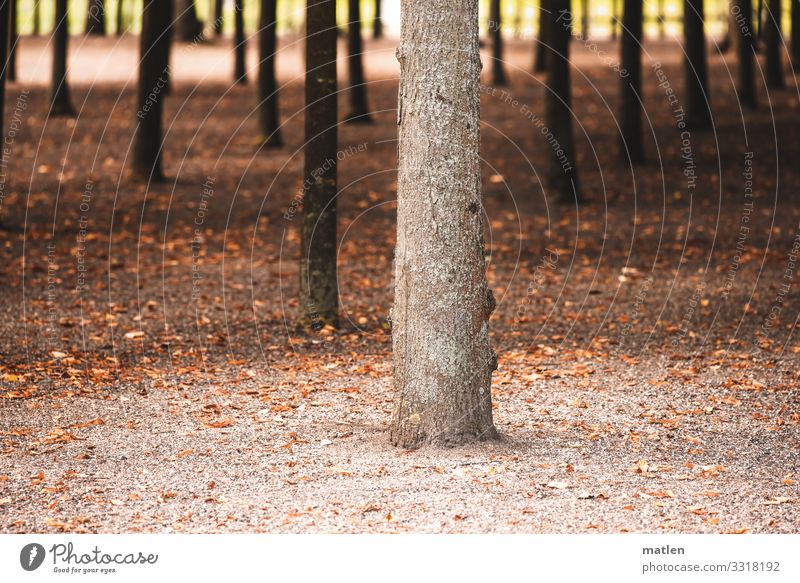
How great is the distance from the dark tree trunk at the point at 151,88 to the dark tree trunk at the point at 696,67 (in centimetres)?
1007

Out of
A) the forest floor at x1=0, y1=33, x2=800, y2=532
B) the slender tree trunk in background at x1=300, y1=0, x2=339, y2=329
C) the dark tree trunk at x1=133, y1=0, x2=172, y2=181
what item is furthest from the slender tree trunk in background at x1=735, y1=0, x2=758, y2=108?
the slender tree trunk in background at x1=300, y1=0, x2=339, y2=329

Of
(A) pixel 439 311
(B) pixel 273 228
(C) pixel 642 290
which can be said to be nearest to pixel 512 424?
(A) pixel 439 311

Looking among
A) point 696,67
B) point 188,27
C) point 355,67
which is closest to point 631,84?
point 696,67

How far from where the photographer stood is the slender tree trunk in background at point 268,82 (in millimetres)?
20250

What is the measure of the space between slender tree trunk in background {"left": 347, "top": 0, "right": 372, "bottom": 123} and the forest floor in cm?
86

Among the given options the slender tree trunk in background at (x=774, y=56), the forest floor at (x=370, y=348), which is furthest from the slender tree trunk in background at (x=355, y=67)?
the slender tree trunk in background at (x=774, y=56)

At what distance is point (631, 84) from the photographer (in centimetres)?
1862

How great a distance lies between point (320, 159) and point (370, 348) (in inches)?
82.7

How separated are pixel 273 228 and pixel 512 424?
32.4 feet

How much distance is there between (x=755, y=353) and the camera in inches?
387

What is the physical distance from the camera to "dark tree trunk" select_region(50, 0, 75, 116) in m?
23.6

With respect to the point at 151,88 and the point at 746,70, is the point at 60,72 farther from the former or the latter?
the point at 746,70

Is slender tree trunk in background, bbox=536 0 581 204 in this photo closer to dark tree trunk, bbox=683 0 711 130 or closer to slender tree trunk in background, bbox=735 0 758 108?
dark tree trunk, bbox=683 0 711 130
